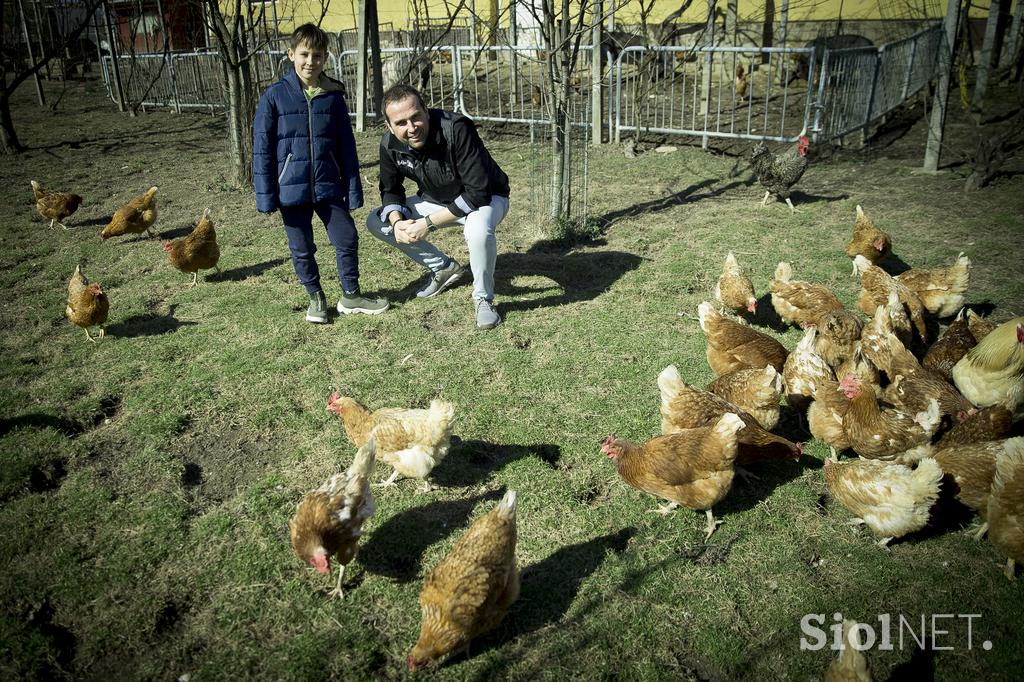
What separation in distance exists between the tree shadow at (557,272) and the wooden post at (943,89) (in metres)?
4.94

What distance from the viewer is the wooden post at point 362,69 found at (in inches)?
435

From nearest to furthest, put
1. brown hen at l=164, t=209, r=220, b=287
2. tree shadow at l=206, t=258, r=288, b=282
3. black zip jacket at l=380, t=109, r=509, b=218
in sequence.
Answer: black zip jacket at l=380, t=109, r=509, b=218
brown hen at l=164, t=209, r=220, b=287
tree shadow at l=206, t=258, r=288, b=282

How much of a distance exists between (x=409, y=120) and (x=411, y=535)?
9.29 ft

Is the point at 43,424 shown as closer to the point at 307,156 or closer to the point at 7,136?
the point at 307,156

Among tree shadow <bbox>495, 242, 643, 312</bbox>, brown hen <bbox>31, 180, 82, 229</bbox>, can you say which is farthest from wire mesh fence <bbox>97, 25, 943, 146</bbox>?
brown hen <bbox>31, 180, 82, 229</bbox>

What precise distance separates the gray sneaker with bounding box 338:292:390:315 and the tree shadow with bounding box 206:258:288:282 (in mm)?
1487

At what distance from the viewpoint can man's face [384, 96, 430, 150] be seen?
13.8ft

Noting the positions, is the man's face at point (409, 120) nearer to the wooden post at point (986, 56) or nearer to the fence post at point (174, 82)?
the wooden post at point (986, 56)

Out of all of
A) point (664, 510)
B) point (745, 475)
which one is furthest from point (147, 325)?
point (745, 475)

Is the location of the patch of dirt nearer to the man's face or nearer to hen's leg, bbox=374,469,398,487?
hen's leg, bbox=374,469,398,487

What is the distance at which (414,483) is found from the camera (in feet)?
10.8

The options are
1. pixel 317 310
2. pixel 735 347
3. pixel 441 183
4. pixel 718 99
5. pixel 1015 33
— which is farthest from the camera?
pixel 1015 33

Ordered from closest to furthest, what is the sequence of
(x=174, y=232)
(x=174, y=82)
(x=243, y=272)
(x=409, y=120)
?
(x=409, y=120)
(x=243, y=272)
(x=174, y=232)
(x=174, y=82)

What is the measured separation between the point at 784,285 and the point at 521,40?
54.6 feet
